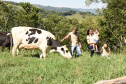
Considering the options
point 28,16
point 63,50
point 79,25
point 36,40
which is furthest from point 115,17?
point 36,40

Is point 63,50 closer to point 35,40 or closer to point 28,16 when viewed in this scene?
point 35,40

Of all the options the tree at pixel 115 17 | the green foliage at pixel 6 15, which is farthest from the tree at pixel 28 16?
the tree at pixel 115 17

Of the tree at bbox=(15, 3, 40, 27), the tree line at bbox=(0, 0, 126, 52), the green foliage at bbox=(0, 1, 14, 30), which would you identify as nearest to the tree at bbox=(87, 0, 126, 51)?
the tree line at bbox=(0, 0, 126, 52)

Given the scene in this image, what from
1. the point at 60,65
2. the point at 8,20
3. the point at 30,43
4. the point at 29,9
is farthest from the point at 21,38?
the point at 8,20

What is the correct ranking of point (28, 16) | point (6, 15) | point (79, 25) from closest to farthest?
point (28, 16) < point (6, 15) < point (79, 25)

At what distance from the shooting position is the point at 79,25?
119 ft

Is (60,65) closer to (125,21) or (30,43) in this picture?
(30,43)

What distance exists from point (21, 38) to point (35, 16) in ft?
76.3

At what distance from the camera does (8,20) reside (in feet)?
109

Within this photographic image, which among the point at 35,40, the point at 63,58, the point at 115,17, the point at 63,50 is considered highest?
the point at 115,17

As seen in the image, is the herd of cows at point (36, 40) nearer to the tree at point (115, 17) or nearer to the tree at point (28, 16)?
the tree at point (115, 17)

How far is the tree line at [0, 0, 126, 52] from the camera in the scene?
73.9 feet

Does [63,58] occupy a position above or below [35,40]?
below

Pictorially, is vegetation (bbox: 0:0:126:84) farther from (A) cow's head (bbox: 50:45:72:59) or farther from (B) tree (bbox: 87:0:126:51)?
(A) cow's head (bbox: 50:45:72:59)
